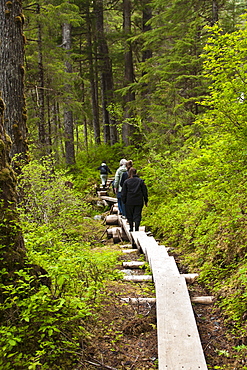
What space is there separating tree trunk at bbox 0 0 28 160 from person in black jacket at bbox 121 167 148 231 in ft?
10.0

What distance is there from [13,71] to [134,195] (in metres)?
4.82

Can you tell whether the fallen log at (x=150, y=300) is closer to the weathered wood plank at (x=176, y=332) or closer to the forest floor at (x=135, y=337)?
the forest floor at (x=135, y=337)

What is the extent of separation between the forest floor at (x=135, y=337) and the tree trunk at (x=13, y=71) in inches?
209

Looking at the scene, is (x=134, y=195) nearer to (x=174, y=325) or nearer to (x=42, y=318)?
(x=174, y=325)

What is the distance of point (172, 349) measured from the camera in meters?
3.20

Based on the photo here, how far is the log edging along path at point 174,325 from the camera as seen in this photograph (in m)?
3.04

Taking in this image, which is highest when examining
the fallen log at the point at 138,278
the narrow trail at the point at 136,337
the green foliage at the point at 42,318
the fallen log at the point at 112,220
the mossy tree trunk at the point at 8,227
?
the mossy tree trunk at the point at 8,227

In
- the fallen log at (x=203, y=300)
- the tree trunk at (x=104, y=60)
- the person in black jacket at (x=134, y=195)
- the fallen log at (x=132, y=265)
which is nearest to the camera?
the fallen log at (x=203, y=300)

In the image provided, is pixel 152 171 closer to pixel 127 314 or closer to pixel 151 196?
pixel 151 196

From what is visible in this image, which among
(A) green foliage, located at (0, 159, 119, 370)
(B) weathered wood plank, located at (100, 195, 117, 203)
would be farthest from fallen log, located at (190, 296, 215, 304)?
(B) weathered wood plank, located at (100, 195, 117, 203)

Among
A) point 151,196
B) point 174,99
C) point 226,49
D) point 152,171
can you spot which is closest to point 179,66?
point 174,99

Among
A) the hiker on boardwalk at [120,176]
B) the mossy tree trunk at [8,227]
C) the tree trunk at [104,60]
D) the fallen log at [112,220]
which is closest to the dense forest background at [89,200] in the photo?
the mossy tree trunk at [8,227]

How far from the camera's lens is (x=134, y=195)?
870cm

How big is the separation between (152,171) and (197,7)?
29.5 ft
